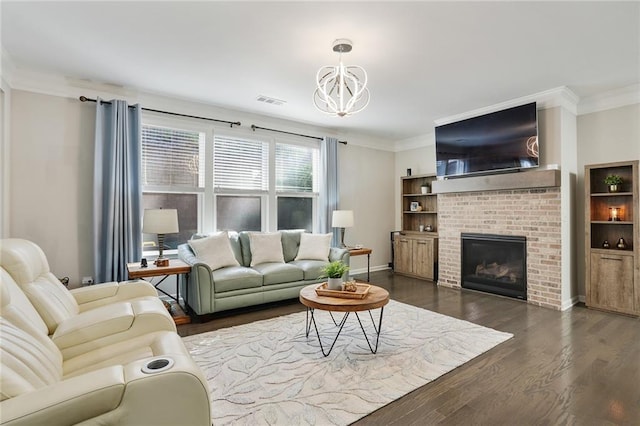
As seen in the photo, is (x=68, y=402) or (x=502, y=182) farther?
(x=502, y=182)

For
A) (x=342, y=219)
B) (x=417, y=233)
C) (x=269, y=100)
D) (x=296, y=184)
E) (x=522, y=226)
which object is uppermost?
(x=269, y=100)

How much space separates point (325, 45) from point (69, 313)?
2857mm

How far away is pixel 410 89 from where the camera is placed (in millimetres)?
3986

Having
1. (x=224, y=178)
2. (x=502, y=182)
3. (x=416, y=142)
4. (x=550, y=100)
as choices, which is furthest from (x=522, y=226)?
(x=224, y=178)

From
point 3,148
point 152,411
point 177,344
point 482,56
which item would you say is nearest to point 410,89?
point 482,56

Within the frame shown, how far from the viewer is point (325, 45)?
9.49ft

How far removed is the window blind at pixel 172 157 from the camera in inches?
167

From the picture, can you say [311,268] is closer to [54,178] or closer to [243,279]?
[243,279]

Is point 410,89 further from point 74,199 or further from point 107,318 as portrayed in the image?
point 74,199

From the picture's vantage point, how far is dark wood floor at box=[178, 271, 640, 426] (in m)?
1.94

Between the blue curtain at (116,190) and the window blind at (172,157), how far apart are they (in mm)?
292

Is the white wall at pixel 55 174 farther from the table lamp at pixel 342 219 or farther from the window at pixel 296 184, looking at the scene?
the table lamp at pixel 342 219

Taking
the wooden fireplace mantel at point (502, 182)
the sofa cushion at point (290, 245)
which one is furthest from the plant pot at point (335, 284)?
the wooden fireplace mantel at point (502, 182)

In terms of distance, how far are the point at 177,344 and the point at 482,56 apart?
3.48 meters
